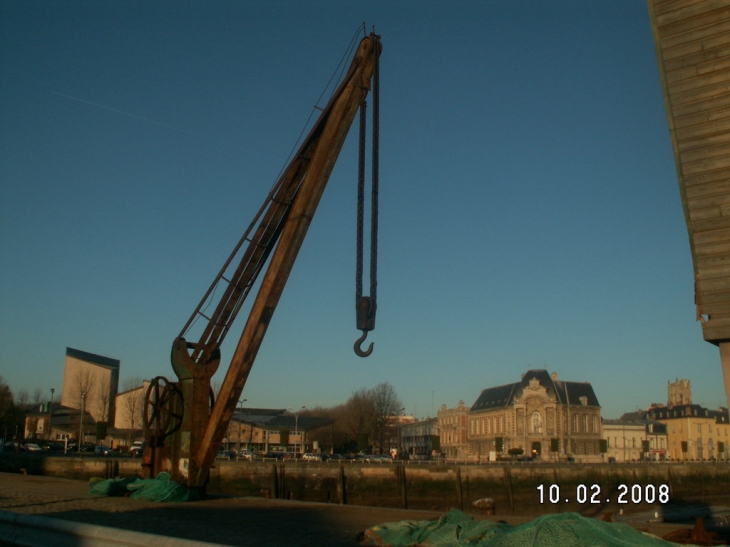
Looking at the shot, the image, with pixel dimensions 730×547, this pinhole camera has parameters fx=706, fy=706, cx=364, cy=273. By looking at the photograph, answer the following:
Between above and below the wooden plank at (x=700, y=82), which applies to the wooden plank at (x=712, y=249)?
below

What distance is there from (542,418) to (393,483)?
64.3 m

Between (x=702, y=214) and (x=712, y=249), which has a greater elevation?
(x=702, y=214)

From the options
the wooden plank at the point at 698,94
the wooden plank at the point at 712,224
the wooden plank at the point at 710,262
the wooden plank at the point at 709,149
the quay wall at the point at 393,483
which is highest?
the wooden plank at the point at 698,94

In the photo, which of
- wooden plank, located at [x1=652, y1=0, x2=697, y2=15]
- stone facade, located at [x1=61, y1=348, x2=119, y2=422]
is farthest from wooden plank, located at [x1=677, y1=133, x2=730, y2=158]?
stone facade, located at [x1=61, y1=348, x2=119, y2=422]

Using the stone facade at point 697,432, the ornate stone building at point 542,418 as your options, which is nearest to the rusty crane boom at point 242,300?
the ornate stone building at point 542,418

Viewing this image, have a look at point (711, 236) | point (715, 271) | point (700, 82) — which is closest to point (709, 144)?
point (700, 82)

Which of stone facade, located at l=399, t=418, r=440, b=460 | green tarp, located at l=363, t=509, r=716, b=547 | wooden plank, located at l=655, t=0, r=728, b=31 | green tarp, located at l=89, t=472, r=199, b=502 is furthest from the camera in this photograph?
stone facade, located at l=399, t=418, r=440, b=460

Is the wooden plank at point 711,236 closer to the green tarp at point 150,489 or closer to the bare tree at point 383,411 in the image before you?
the green tarp at point 150,489

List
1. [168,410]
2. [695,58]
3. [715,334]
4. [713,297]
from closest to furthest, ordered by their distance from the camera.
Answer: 1. [715,334]
2. [713,297]
3. [695,58]
4. [168,410]

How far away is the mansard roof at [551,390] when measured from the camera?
99.1m

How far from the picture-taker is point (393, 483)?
36875 mm

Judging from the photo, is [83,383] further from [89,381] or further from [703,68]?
[703,68]

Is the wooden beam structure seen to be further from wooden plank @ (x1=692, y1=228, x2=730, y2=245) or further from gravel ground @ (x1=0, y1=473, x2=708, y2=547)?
gravel ground @ (x1=0, y1=473, x2=708, y2=547)

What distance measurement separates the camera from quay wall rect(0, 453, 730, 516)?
112 feet
